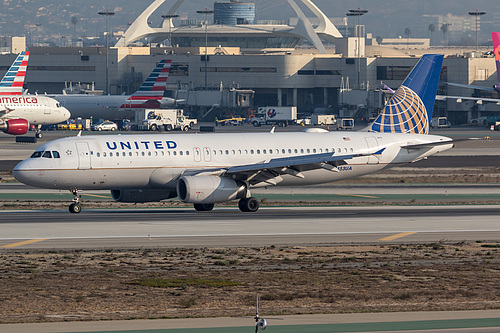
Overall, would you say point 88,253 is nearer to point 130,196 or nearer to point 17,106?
point 130,196

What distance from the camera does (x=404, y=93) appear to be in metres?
65.9

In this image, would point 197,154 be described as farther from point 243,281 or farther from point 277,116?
point 277,116

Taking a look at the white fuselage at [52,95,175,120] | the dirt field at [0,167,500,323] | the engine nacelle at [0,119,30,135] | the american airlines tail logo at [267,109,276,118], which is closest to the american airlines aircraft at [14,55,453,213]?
the dirt field at [0,167,500,323]

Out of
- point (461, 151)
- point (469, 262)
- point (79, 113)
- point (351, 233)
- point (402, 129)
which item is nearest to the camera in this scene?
point (469, 262)

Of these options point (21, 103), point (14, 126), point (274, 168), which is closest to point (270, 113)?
point (21, 103)

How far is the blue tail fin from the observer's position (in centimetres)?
6481

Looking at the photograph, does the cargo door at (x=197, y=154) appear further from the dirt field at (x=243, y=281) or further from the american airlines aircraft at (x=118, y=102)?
the american airlines aircraft at (x=118, y=102)

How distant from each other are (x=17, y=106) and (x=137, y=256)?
326 ft

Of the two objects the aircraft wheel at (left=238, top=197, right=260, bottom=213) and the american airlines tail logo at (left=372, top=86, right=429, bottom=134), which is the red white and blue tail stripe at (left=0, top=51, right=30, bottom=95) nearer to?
the american airlines tail logo at (left=372, top=86, right=429, bottom=134)

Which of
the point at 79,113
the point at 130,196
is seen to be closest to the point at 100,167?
the point at 130,196

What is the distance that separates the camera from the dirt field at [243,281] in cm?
2953

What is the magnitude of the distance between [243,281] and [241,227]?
14.8 m

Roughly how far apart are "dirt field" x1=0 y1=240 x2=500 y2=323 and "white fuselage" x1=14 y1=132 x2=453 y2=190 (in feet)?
43.7

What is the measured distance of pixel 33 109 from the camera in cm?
13588
